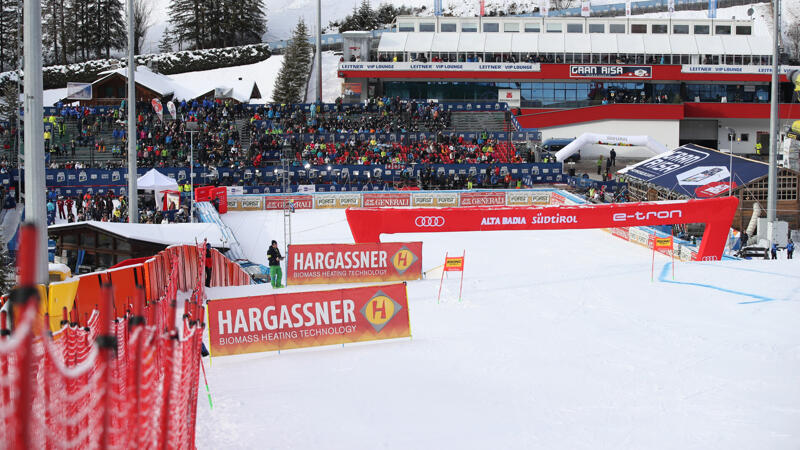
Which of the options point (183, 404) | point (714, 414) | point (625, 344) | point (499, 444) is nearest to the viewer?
point (183, 404)

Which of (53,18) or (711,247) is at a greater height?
(53,18)

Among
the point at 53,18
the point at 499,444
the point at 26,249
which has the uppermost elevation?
the point at 53,18

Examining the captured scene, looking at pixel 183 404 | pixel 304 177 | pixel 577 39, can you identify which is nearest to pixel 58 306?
pixel 183 404

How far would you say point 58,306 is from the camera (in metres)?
11.5

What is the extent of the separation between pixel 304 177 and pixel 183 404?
3385 cm

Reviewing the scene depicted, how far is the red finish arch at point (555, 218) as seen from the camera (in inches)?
865

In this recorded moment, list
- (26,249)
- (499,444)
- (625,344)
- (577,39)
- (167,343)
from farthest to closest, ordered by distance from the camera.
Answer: (577,39) < (625,344) < (499,444) < (167,343) < (26,249)

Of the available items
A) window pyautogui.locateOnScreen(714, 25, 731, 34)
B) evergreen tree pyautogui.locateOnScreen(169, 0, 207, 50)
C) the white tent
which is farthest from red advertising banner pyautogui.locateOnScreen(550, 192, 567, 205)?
evergreen tree pyautogui.locateOnScreen(169, 0, 207, 50)

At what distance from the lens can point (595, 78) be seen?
200 ft

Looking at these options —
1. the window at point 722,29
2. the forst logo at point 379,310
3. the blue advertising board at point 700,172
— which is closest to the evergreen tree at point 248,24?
the window at point 722,29

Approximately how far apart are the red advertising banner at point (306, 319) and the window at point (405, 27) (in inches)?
2092

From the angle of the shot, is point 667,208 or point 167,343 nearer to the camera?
point 167,343

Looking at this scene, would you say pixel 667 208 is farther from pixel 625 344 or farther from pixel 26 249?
pixel 26 249

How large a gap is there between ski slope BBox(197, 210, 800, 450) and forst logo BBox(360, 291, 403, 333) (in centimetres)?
42
